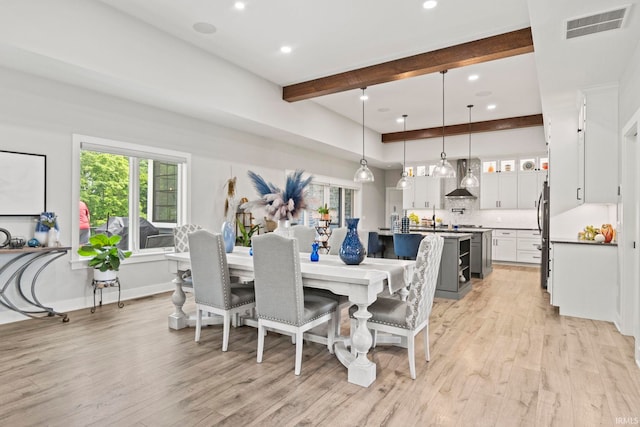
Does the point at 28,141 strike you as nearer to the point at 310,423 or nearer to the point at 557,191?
the point at 310,423

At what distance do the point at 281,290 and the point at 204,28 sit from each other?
314cm

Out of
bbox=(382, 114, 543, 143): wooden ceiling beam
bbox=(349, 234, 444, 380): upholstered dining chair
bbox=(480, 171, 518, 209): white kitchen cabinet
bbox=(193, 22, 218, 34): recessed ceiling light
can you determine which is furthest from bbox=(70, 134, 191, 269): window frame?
bbox=(480, 171, 518, 209): white kitchen cabinet

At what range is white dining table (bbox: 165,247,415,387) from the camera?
248 cm

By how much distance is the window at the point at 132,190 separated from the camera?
4.55 metres

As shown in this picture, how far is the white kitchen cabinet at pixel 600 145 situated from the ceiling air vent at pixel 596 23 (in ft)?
4.87

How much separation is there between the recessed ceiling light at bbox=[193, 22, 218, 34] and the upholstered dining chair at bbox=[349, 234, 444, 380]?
10.8 feet

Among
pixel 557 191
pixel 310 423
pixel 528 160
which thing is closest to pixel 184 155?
pixel 310 423

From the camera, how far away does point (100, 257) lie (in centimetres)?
413

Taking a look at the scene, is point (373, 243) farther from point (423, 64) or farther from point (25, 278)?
point (25, 278)

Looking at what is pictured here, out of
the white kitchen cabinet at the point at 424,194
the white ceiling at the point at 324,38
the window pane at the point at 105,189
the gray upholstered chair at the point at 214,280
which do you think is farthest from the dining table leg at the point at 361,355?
the white kitchen cabinet at the point at 424,194

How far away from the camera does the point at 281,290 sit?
104 inches

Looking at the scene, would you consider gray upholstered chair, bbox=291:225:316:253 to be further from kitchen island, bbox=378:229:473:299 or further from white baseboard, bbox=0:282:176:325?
white baseboard, bbox=0:282:176:325

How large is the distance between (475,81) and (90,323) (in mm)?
5848

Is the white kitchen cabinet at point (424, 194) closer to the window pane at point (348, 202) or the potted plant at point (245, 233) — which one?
the window pane at point (348, 202)
